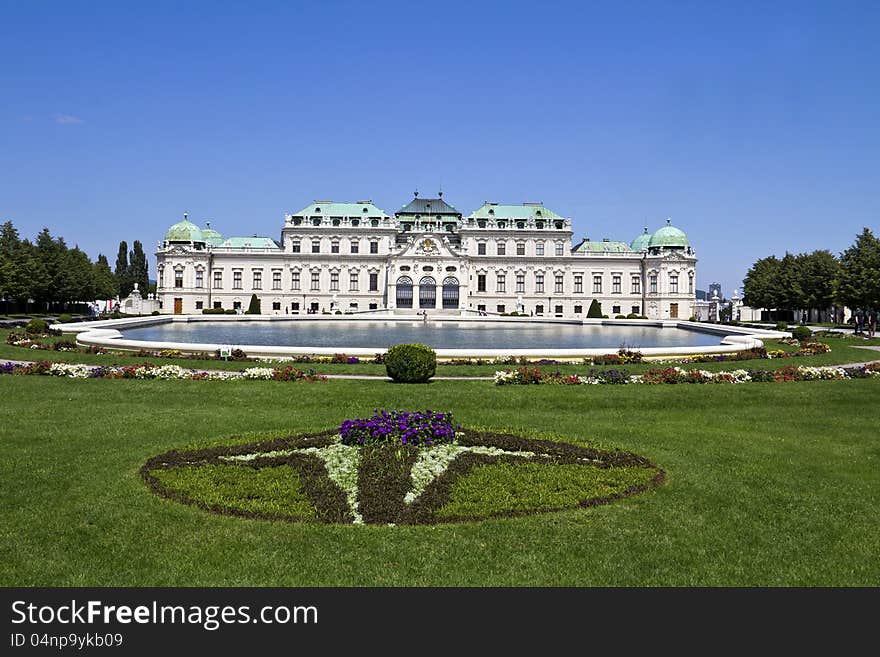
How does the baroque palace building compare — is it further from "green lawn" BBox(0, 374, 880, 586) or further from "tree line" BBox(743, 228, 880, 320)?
"green lawn" BBox(0, 374, 880, 586)

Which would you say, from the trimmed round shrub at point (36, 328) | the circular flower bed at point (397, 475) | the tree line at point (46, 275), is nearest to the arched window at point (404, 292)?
the tree line at point (46, 275)

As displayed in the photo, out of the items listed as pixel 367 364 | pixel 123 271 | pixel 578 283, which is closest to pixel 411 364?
pixel 367 364

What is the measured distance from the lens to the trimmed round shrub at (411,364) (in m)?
23.4

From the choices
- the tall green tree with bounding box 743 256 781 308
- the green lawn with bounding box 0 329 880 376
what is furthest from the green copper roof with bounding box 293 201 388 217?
the green lawn with bounding box 0 329 880 376

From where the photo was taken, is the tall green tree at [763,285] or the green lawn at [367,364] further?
the tall green tree at [763,285]

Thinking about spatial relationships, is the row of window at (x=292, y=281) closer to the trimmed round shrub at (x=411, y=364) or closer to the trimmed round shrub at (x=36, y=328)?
the trimmed round shrub at (x=36, y=328)

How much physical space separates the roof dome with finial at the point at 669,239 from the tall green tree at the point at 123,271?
3496 inches

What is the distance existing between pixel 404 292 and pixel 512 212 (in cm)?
2040

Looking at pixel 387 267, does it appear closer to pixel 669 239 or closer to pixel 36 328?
pixel 669 239

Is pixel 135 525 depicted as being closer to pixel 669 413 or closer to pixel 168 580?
pixel 168 580

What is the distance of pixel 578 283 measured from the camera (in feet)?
337

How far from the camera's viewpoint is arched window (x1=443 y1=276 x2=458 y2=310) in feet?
322

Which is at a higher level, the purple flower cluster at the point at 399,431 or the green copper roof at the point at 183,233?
the green copper roof at the point at 183,233

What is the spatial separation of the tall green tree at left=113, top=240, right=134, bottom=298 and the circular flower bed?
119772mm
